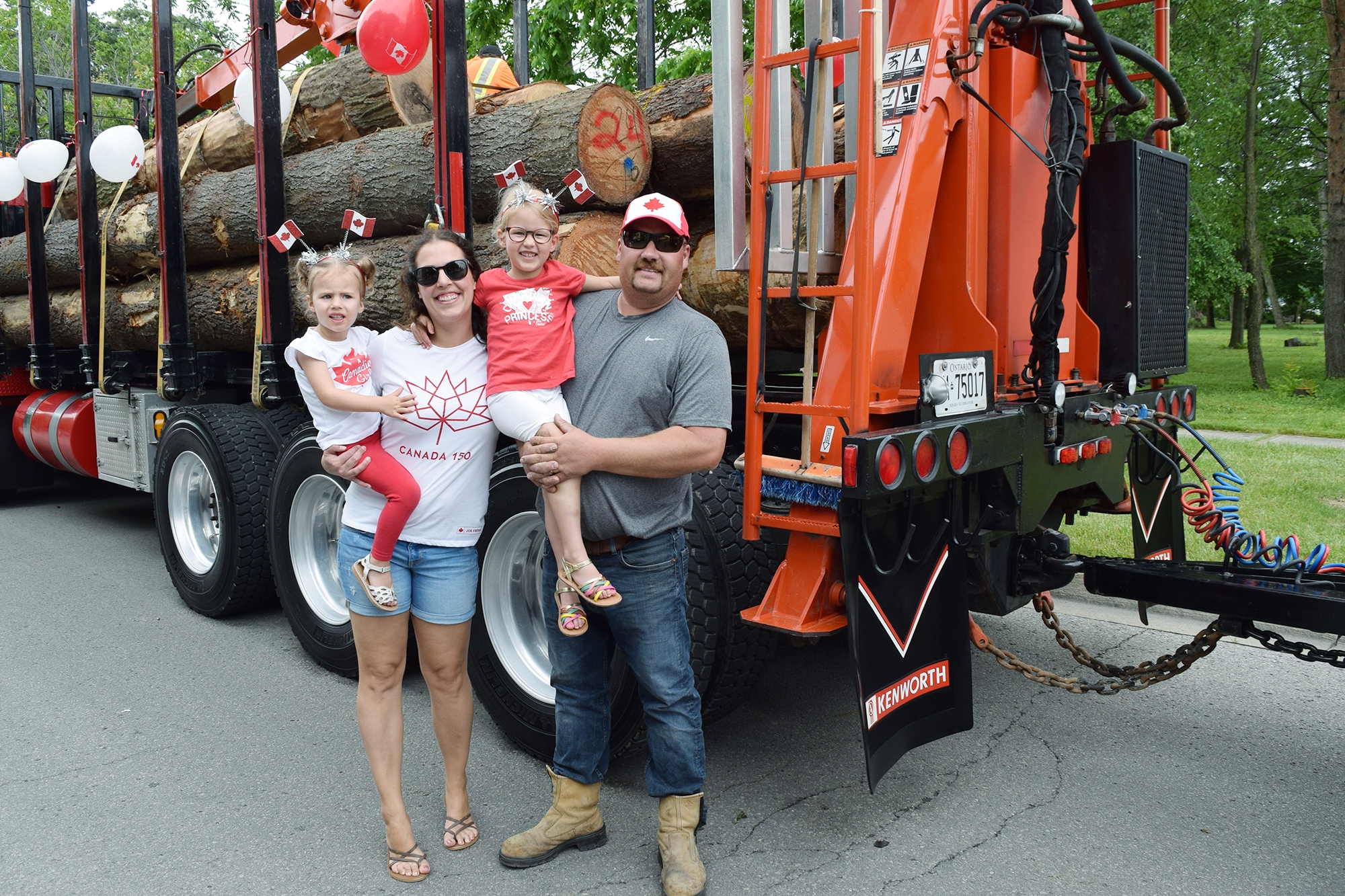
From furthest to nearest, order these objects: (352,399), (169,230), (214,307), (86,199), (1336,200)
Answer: (1336,200)
(86,199)
(214,307)
(169,230)
(352,399)

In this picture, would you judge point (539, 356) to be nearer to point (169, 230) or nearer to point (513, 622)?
point (513, 622)

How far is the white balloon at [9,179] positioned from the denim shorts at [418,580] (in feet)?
18.4

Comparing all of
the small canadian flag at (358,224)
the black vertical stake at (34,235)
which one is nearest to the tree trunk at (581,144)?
the small canadian flag at (358,224)

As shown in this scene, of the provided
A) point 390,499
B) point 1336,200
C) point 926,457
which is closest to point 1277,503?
point 926,457

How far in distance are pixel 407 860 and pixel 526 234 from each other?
174 centimetres

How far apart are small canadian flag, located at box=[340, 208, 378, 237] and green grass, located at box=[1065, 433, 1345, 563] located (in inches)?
143

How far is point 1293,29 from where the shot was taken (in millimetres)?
18750

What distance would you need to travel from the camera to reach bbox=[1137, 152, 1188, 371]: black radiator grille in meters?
3.48

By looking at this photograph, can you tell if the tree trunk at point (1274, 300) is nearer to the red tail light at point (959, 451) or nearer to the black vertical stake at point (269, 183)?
the black vertical stake at point (269, 183)

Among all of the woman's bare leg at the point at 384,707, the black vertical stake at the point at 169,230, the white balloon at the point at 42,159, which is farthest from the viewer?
the white balloon at the point at 42,159

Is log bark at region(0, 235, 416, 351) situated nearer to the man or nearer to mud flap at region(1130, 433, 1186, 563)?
the man

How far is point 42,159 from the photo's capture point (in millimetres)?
6449

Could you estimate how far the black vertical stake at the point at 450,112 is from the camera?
12.1 feet

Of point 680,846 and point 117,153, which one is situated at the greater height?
point 117,153
